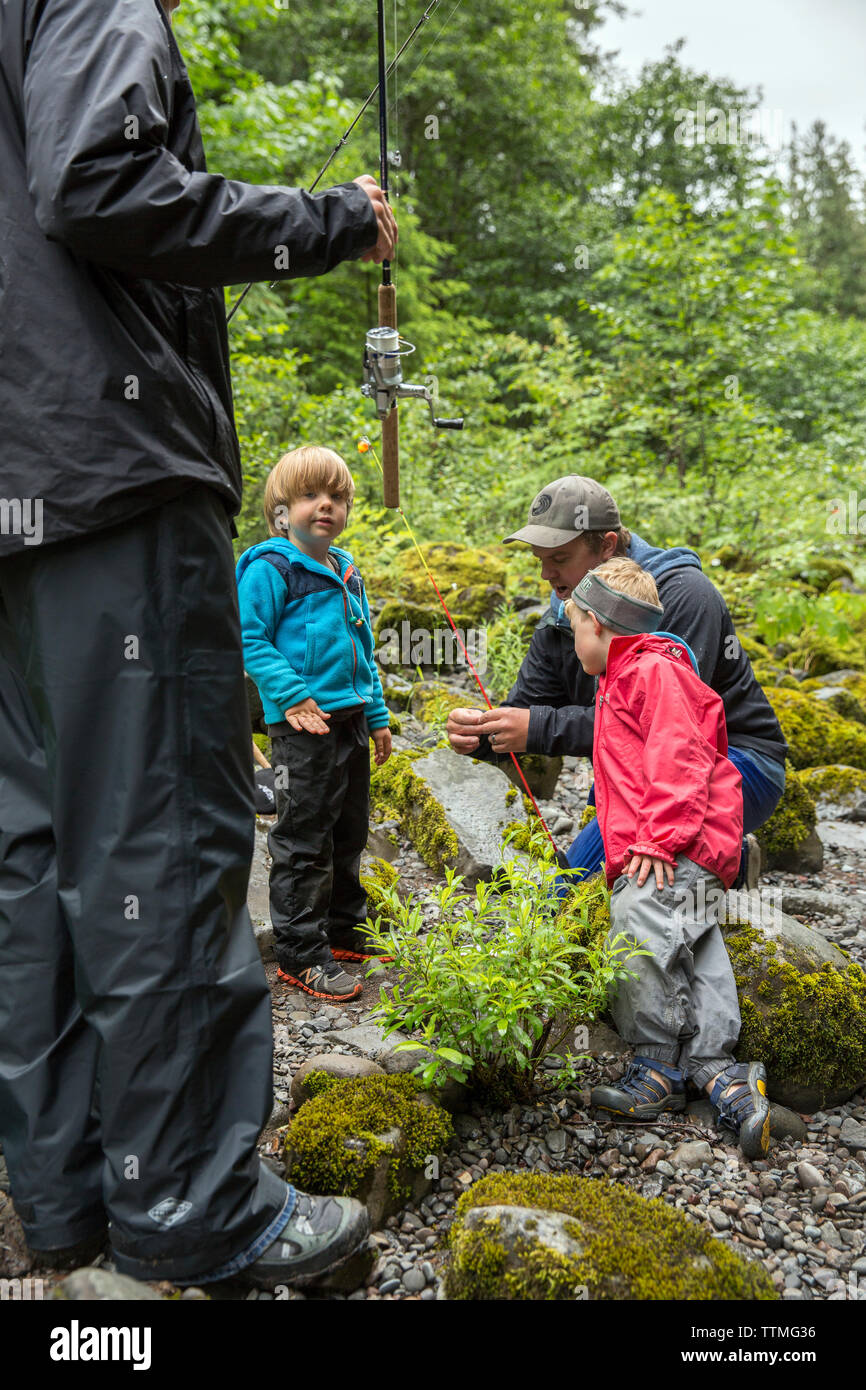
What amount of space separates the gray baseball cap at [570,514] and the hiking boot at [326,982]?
1578 mm

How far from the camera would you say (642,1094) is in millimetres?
2564

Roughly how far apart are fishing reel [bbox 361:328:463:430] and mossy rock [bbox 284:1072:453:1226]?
1.91 metres

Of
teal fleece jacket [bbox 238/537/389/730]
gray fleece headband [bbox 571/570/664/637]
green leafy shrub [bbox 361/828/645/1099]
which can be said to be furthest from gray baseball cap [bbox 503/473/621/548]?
green leafy shrub [bbox 361/828/645/1099]

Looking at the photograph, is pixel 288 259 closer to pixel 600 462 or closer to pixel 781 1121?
pixel 781 1121

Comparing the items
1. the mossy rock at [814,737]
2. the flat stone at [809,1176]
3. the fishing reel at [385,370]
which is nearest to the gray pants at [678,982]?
the flat stone at [809,1176]

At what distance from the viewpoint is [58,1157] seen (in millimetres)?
1824

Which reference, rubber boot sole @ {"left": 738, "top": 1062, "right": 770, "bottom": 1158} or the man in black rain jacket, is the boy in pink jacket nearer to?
rubber boot sole @ {"left": 738, "top": 1062, "right": 770, "bottom": 1158}

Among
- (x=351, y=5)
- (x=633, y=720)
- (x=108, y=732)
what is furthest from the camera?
(x=351, y=5)

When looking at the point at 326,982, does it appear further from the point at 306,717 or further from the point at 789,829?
the point at 789,829

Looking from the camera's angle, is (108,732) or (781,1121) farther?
(781,1121)

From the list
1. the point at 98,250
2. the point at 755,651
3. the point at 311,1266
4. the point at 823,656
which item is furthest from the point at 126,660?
the point at 823,656

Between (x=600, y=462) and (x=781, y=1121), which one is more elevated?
(x=600, y=462)
